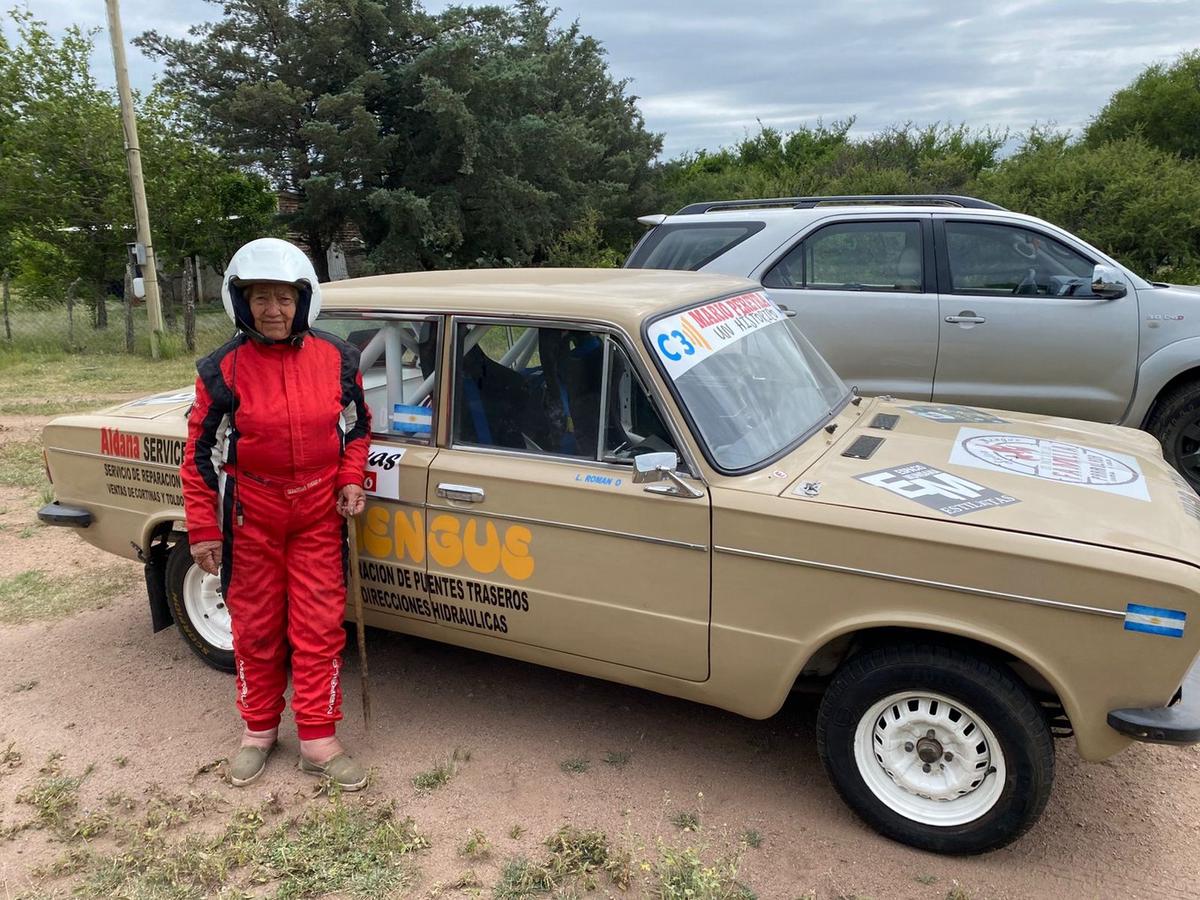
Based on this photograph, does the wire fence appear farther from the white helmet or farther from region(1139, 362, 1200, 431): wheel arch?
region(1139, 362, 1200, 431): wheel arch

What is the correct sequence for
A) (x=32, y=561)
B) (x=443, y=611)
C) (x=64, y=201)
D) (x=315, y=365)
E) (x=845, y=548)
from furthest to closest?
(x=64, y=201)
(x=32, y=561)
(x=443, y=611)
(x=315, y=365)
(x=845, y=548)

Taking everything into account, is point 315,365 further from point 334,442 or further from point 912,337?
point 912,337

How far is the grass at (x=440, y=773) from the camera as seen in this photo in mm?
3271

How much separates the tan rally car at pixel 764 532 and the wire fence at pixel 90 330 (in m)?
13.9

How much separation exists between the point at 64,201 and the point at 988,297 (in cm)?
1793

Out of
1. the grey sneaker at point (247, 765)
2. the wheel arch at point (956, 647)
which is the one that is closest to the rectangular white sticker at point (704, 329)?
the wheel arch at point (956, 647)

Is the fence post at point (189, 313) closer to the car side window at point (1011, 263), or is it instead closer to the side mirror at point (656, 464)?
the car side window at point (1011, 263)

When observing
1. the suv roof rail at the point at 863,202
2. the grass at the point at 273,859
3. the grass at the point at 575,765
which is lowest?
the grass at the point at 273,859

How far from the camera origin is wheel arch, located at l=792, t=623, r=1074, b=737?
2549mm

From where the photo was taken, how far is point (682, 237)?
6461 millimetres

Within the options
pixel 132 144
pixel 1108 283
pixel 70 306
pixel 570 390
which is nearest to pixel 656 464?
pixel 570 390

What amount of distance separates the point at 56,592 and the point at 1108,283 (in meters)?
6.88

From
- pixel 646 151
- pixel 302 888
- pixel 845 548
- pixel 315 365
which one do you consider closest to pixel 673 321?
pixel 845 548

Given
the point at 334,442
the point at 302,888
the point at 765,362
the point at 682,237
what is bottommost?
the point at 302,888
